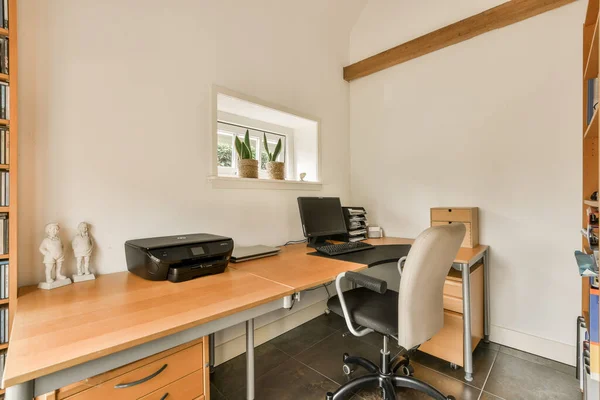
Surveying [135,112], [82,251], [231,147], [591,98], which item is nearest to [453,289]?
[591,98]

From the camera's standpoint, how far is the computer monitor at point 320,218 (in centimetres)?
218

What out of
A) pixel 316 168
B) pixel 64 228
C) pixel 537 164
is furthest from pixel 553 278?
pixel 64 228

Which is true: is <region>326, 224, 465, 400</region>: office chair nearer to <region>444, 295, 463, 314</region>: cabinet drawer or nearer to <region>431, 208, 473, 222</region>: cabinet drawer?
<region>444, 295, 463, 314</region>: cabinet drawer

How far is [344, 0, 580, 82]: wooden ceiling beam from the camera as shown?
203cm

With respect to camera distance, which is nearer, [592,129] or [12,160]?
[12,160]

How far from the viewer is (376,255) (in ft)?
6.17

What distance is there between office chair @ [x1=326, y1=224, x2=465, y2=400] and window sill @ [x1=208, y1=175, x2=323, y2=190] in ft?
3.51

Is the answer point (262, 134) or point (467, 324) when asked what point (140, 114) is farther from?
point (467, 324)

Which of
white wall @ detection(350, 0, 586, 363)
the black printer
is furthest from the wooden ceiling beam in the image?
the black printer

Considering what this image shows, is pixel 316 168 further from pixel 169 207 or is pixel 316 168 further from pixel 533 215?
pixel 533 215

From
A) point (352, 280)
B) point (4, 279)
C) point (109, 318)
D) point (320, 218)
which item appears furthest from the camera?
point (320, 218)

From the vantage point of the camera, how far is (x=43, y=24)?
131 centimetres

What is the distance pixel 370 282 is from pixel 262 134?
1802 mm

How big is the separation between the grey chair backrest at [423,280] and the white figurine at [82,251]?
1.55m
